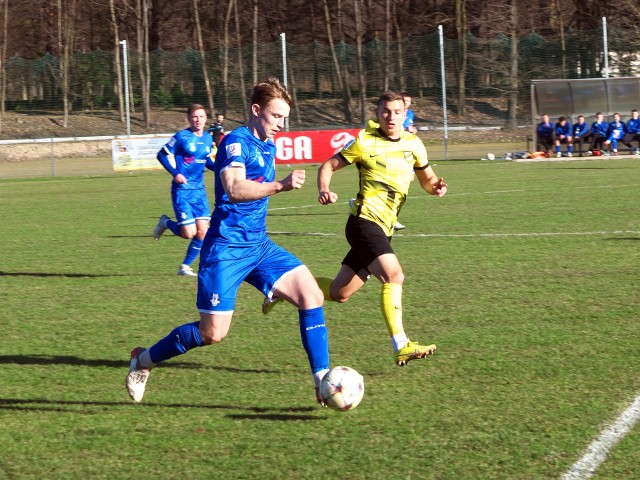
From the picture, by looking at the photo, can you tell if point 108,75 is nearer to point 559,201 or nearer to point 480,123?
point 480,123

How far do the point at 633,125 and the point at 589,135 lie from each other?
51.4 inches

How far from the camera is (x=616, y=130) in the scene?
3080cm

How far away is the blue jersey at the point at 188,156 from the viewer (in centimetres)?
1141

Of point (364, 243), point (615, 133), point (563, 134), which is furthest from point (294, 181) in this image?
point (563, 134)

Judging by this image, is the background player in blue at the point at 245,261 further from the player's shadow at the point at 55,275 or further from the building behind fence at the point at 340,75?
the building behind fence at the point at 340,75

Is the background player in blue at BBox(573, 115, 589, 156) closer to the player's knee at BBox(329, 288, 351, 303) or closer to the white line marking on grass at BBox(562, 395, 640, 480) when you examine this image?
the player's knee at BBox(329, 288, 351, 303)

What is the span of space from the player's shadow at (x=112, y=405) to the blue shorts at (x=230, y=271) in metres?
0.58

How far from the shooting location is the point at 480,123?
35625 mm

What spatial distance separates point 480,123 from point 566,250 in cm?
2416

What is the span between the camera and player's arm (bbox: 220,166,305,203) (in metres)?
5.18

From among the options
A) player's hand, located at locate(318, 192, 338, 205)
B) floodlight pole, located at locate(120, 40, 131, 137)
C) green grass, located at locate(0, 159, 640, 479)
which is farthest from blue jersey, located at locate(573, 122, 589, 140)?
player's hand, located at locate(318, 192, 338, 205)

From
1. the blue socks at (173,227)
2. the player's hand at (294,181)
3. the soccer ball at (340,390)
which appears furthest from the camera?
the blue socks at (173,227)

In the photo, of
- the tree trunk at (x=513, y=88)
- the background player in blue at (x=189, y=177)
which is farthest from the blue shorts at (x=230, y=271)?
the tree trunk at (x=513, y=88)

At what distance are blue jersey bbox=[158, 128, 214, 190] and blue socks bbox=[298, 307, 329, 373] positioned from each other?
593 cm
